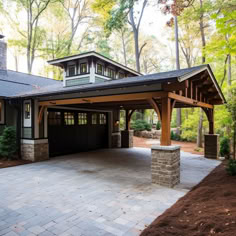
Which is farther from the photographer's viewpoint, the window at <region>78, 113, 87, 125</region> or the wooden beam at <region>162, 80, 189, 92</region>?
the window at <region>78, 113, 87, 125</region>

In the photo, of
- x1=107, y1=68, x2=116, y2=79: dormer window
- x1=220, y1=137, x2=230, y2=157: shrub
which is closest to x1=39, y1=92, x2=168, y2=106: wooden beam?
x1=107, y1=68, x2=116, y2=79: dormer window

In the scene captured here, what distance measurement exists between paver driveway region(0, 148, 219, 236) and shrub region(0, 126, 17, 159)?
1026 millimetres

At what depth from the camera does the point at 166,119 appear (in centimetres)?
461

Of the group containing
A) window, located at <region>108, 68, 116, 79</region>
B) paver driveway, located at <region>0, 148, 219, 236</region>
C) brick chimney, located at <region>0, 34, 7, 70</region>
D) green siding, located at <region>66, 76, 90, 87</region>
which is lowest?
paver driveway, located at <region>0, 148, 219, 236</region>

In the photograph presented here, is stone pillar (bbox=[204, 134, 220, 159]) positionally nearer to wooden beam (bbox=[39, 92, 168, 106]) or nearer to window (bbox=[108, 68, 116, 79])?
wooden beam (bbox=[39, 92, 168, 106])

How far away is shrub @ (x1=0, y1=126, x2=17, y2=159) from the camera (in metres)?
7.02

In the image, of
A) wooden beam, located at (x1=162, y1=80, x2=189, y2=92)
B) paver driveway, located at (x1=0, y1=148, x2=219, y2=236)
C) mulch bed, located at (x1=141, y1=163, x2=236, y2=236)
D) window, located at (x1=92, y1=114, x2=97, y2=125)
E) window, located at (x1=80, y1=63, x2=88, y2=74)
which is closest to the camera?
mulch bed, located at (x1=141, y1=163, x2=236, y2=236)

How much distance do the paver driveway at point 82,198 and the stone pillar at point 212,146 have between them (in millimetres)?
1754

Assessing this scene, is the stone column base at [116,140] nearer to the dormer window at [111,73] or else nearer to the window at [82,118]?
the window at [82,118]

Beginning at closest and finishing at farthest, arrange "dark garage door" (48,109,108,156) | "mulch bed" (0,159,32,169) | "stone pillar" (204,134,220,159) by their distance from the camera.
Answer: "mulch bed" (0,159,32,169) → "stone pillar" (204,134,220,159) → "dark garage door" (48,109,108,156)

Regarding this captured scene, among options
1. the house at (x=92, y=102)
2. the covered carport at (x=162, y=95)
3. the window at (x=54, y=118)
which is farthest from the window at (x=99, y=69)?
the covered carport at (x=162, y=95)

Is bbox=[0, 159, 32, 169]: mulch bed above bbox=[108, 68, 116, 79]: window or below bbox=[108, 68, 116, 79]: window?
below

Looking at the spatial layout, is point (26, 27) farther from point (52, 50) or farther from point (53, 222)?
point (53, 222)

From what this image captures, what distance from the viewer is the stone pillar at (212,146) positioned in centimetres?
807
